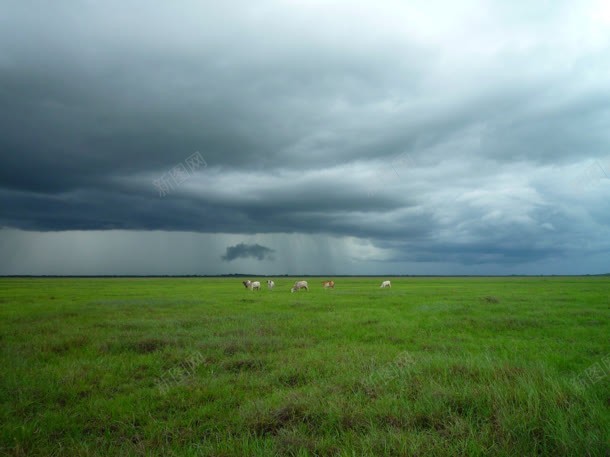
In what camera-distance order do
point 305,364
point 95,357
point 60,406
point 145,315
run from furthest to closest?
point 145,315 → point 95,357 → point 305,364 → point 60,406

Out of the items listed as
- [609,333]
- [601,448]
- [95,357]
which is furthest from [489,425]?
[609,333]

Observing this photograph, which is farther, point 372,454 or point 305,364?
point 305,364

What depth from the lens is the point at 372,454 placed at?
4719 mm

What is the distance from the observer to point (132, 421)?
618cm

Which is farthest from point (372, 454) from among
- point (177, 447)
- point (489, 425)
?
point (177, 447)

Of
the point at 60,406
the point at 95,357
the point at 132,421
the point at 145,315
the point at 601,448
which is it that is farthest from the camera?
the point at 145,315

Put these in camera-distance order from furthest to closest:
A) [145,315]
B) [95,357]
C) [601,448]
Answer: [145,315] < [95,357] < [601,448]

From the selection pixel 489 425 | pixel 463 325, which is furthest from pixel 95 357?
pixel 463 325

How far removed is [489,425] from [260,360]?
562 cm

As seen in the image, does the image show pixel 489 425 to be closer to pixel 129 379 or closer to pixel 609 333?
pixel 129 379

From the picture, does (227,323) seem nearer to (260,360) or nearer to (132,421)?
(260,360)

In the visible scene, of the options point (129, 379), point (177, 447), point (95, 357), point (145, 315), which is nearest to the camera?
point (177, 447)

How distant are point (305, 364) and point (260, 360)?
1.24 metres

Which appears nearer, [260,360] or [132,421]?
[132,421]
